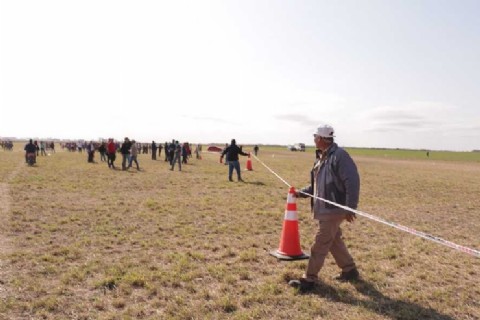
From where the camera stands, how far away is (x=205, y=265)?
20.3ft

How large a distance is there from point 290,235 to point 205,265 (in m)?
1.51

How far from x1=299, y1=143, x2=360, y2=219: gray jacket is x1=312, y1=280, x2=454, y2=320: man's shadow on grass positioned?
39.4 inches

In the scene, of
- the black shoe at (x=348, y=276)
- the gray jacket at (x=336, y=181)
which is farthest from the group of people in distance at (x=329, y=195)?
the black shoe at (x=348, y=276)

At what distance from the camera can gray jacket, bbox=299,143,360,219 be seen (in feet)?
15.9

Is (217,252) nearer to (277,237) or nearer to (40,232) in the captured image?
(277,237)

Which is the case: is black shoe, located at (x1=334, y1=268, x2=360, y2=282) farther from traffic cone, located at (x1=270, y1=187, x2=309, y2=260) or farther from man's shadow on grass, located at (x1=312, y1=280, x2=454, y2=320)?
traffic cone, located at (x1=270, y1=187, x2=309, y2=260)

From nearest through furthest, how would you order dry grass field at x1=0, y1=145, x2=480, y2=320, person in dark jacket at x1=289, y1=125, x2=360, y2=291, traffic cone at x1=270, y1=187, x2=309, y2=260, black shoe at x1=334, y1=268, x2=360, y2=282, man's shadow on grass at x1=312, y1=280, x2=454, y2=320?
man's shadow on grass at x1=312, y1=280, x2=454, y2=320
dry grass field at x1=0, y1=145, x2=480, y2=320
person in dark jacket at x1=289, y1=125, x2=360, y2=291
black shoe at x1=334, y1=268, x2=360, y2=282
traffic cone at x1=270, y1=187, x2=309, y2=260

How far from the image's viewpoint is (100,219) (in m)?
9.66

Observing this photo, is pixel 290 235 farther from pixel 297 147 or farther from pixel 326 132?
pixel 297 147

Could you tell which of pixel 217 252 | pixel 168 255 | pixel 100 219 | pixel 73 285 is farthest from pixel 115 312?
pixel 100 219

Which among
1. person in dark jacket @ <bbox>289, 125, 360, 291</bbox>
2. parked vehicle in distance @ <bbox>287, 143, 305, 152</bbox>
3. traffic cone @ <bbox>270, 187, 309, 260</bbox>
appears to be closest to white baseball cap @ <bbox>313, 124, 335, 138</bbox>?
person in dark jacket @ <bbox>289, 125, 360, 291</bbox>

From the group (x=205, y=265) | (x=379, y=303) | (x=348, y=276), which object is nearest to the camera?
(x=379, y=303)

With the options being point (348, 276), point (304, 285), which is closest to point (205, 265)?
point (304, 285)

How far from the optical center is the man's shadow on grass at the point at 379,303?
4.50 metres
